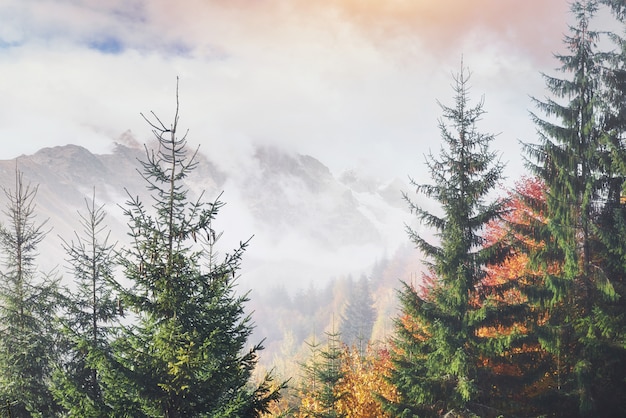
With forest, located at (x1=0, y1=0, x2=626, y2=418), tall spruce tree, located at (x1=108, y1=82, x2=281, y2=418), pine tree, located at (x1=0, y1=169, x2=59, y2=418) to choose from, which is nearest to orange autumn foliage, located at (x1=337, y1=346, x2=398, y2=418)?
forest, located at (x1=0, y1=0, x2=626, y2=418)

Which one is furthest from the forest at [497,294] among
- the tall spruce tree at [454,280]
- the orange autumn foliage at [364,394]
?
the orange autumn foliage at [364,394]

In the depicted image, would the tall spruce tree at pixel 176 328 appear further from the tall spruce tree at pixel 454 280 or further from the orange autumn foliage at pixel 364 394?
the orange autumn foliage at pixel 364 394

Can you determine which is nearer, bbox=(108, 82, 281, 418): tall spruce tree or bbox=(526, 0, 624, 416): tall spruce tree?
bbox=(108, 82, 281, 418): tall spruce tree

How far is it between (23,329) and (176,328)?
29.3ft

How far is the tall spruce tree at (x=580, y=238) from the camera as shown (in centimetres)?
1274

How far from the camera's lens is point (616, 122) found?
13.2 m

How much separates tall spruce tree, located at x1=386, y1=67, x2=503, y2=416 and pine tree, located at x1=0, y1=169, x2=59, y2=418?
11133 millimetres

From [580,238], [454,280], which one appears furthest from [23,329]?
[580,238]

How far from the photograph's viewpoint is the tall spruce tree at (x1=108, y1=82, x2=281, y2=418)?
785 cm

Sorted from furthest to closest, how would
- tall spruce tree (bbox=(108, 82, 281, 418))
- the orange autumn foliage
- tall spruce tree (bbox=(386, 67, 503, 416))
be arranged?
the orange autumn foliage
tall spruce tree (bbox=(386, 67, 503, 416))
tall spruce tree (bbox=(108, 82, 281, 418))

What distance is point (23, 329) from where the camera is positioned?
1344cm

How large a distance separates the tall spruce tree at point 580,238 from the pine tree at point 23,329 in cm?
1590

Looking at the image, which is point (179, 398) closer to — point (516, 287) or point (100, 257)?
point (100, 257)

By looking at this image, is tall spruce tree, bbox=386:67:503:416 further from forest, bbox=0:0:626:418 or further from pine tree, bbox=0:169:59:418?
pine tree, bbox=0:169:59:418
